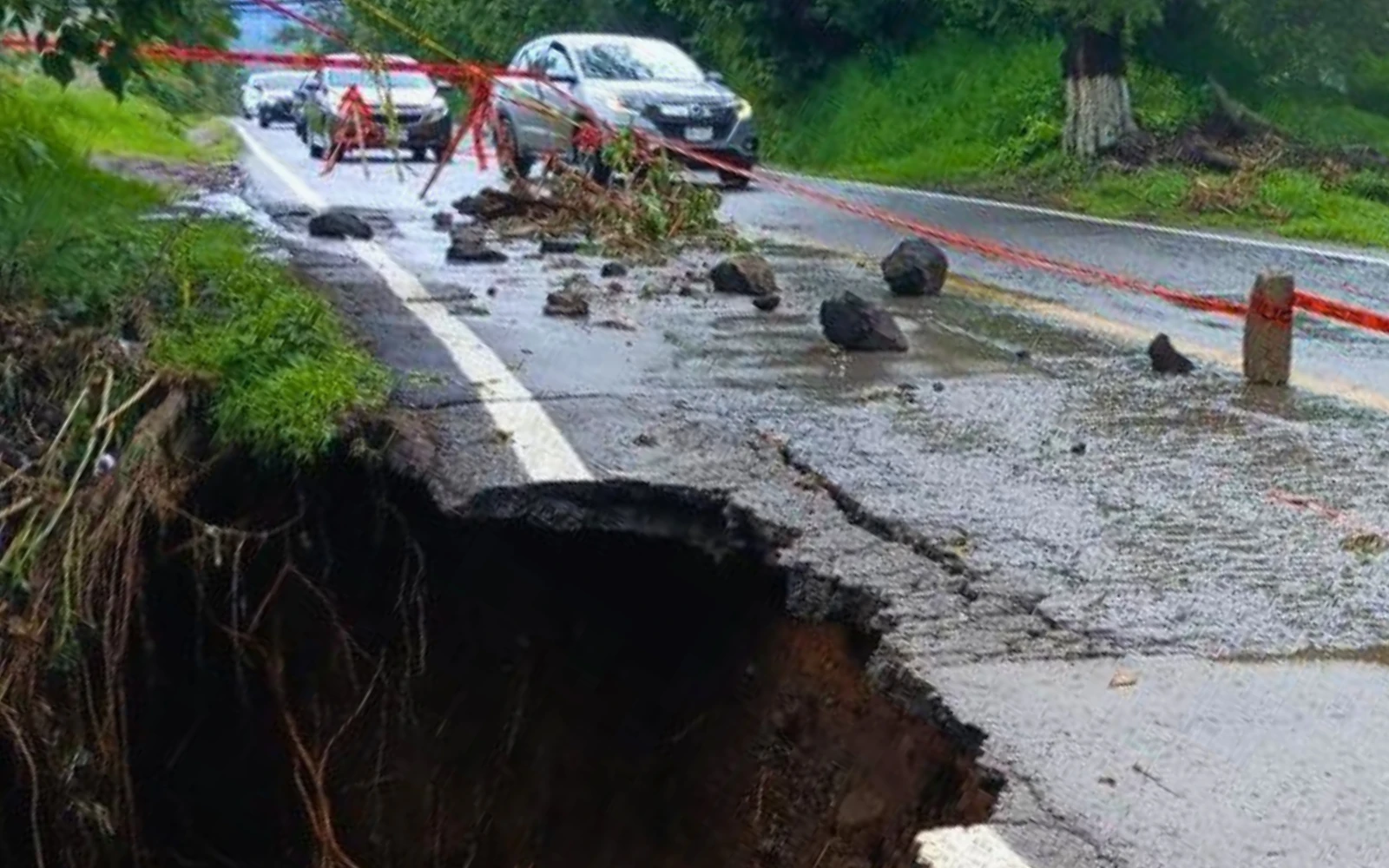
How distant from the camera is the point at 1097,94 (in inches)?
766

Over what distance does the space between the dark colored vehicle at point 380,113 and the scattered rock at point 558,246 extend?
8.43 metres

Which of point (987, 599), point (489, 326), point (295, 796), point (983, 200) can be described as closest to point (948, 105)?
point (983, 200)

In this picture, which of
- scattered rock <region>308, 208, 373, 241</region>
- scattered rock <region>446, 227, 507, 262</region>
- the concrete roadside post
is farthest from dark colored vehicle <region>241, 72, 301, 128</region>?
the concrete roadside post

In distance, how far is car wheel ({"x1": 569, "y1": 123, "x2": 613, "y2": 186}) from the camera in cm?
1248

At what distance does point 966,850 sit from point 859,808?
3.41ft

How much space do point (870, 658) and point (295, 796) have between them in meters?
3.26

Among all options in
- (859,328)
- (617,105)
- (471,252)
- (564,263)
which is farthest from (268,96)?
(859,328)

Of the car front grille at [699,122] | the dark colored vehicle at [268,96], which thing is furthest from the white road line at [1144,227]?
the dark colored vehicle at [268,96]

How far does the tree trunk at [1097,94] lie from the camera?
1927 cm

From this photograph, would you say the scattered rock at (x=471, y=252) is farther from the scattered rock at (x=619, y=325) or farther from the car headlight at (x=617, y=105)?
the car headlight at (x=617, y=105)

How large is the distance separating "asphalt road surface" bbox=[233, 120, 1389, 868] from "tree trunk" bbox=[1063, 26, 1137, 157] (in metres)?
9.73

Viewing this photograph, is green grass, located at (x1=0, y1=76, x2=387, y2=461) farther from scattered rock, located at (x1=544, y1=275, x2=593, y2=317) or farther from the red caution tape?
scattered rock, located at (x1=544, y1=275, x2=593, y2=317)

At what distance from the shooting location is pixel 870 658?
405 centimetres

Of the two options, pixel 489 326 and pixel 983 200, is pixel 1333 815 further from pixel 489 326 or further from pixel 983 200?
pixel 983 200
